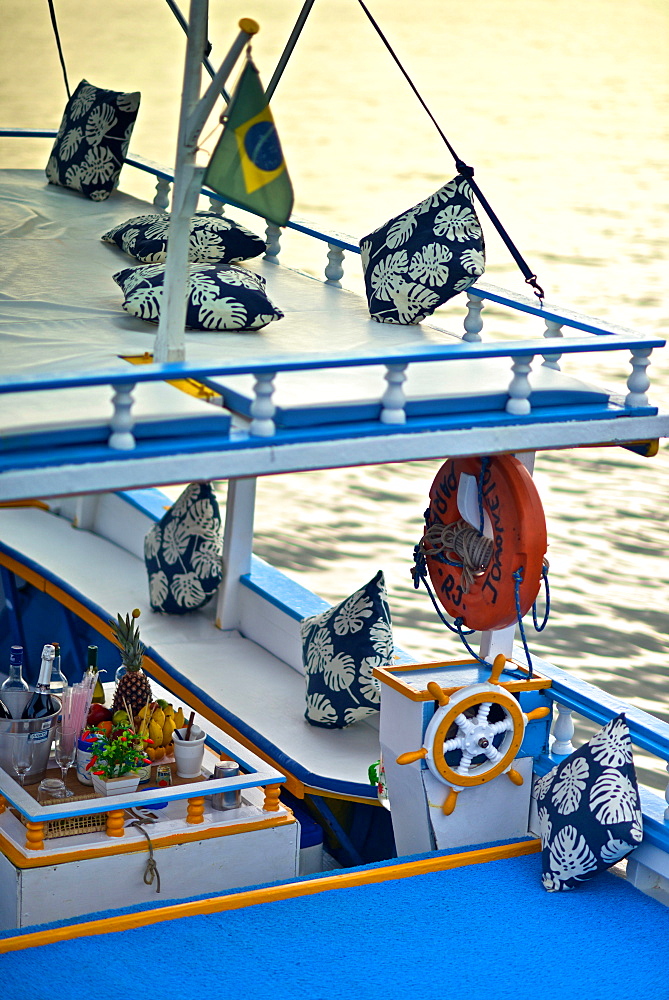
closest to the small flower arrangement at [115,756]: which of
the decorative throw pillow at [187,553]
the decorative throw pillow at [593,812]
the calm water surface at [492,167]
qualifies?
the decorative throw pillow at [593,812]

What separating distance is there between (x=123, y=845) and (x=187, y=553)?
2.15m

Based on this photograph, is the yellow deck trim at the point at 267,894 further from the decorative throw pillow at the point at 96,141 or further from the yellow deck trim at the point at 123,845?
the decorative throw pillow at the point at 96,141

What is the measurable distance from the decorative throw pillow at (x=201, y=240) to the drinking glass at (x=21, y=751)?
6.47 ft

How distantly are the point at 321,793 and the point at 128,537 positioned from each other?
2.69 m

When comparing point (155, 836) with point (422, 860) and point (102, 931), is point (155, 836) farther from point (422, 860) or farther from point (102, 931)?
point (422, 860)

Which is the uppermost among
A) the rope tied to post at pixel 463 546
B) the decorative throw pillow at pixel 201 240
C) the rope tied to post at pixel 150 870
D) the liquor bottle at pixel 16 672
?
the decorative throw pillow at pixel 201 240

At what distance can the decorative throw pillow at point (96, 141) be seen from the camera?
731 cm

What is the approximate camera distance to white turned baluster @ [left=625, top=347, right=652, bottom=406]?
4.24 meters

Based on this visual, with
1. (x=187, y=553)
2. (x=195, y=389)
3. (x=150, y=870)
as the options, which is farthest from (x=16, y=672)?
(x=187, y=553)

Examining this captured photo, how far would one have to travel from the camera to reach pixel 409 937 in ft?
14.1

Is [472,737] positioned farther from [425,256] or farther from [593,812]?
[425,256]

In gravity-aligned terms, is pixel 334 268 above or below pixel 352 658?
above

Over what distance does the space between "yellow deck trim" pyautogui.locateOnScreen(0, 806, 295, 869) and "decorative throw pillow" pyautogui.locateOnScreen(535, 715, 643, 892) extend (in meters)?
0.85

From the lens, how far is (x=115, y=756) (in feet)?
15.2
